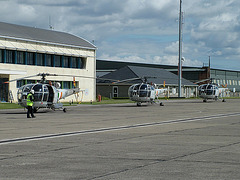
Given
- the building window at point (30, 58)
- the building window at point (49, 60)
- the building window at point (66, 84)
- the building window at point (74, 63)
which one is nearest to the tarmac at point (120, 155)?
the building window at point (30, 58)

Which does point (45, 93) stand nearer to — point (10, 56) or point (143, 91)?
point (143, 91)

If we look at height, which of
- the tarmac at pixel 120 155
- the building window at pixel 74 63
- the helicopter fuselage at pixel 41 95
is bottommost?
the tarmac at pixel 120 155

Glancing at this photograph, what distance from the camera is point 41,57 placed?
2172 inches

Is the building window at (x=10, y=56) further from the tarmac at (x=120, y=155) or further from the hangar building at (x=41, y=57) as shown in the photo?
the tarmac at (x=120, y=155)

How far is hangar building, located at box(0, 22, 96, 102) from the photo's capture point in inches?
1976

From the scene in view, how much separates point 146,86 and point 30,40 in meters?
16.3

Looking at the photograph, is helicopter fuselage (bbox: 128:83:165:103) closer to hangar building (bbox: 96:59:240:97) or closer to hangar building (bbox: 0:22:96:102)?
hangar building (bbox: 0:22:96:102)

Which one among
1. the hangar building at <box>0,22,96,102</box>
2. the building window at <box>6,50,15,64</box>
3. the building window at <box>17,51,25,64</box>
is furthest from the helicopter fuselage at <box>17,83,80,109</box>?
the building window at <box>17,51,25,64</box>

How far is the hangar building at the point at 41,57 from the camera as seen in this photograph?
5019cm

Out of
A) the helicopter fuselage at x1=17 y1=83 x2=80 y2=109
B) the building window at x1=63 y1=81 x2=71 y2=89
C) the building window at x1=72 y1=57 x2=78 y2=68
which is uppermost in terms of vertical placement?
the building window at x1=72 y1=57 x2=78 y2=68

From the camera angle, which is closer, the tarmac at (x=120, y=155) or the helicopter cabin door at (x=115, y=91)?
the tarmac at (x=120, y=155)

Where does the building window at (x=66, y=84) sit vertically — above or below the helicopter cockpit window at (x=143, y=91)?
above

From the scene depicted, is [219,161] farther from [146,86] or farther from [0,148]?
[146,86]

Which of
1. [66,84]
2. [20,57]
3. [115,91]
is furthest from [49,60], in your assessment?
[115,91]
